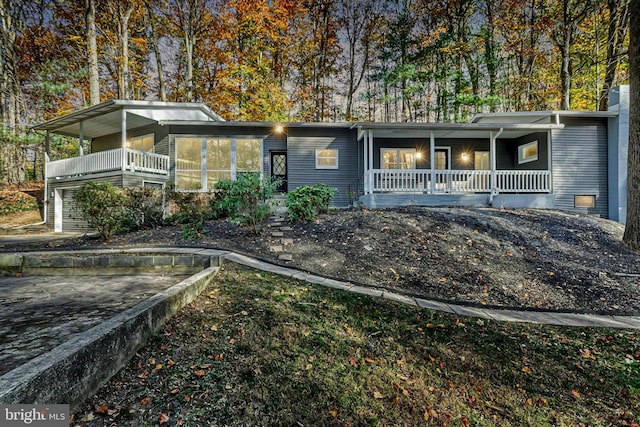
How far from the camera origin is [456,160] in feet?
43.7

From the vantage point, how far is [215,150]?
13.2m

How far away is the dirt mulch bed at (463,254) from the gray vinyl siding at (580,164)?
3.80 meters

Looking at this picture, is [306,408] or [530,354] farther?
[530,354]

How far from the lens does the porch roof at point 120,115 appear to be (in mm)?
11578

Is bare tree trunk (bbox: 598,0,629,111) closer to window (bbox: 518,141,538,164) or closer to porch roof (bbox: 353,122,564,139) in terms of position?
window (bbox: 518,141,538,164)

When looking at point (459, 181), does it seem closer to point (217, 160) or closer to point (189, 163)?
point (217, 160)

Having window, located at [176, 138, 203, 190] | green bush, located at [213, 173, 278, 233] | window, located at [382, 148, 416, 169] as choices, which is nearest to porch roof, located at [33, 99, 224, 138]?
window, located at [176, 138, 203, 190]

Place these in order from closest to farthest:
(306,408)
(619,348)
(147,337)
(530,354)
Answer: (306,408) → (147,337) → (530,354) → (619,348)

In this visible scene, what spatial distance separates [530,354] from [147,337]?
11.2 feet

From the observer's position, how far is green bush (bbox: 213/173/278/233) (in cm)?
645

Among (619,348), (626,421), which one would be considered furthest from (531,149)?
(626,421)

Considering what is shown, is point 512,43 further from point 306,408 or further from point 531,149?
point 306,408

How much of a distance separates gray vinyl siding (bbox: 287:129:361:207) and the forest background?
8.00 metres

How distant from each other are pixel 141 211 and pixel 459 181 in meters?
10.3
